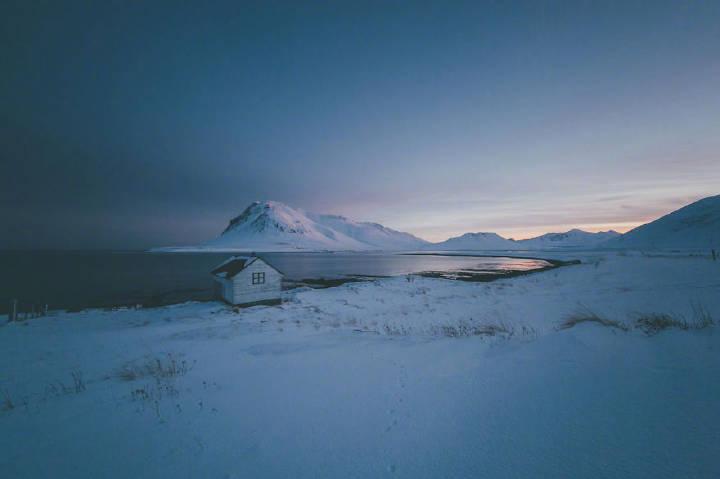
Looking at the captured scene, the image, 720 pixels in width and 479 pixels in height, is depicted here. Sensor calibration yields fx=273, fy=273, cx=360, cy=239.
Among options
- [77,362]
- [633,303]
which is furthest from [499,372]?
[633,303]

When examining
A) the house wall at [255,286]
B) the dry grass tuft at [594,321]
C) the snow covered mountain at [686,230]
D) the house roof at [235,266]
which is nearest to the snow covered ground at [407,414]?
the dry grass tuft at [594,321]

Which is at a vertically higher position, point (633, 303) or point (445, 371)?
point (445, 371)

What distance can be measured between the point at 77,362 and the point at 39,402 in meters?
6.88

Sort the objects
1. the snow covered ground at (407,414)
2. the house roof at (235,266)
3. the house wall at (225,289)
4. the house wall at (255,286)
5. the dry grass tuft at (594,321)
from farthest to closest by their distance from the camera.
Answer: the house roof at (235,266) < the house wall at (225,289) < the house wall at (255,286) < the dry grass tuft at (594,321) < the snow covered ground at (407,414)

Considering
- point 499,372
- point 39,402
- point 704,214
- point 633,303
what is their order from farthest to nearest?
point 704,214 → point 633,303 → point 39,402 → point 499,372

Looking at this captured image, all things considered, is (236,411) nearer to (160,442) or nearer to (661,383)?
(160,442)

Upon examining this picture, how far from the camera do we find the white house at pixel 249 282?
73.4 feet

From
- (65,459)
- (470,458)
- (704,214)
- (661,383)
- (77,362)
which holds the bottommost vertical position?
(77,362)

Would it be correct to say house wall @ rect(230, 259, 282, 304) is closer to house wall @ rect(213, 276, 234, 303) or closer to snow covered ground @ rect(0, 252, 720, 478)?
house wall @ rect(213, 276, 234, 303)

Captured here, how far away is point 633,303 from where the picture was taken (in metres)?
13.6

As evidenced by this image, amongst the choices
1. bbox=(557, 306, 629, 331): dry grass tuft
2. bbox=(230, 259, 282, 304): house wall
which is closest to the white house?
bbox=(230, 259, 282, 304): house wall

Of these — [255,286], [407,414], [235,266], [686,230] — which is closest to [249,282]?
[255,286]

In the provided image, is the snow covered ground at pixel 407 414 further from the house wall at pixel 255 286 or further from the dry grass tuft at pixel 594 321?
the house wall at pixel 255 286

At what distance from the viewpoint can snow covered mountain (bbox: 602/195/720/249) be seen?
81900 millimetres
